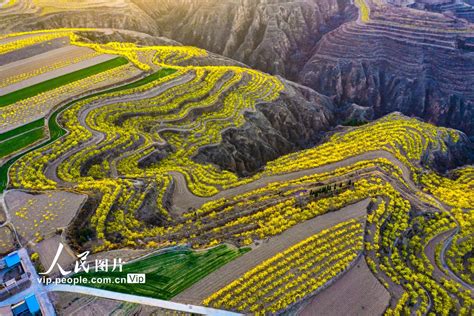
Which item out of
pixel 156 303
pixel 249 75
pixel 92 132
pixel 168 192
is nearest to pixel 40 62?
pixel 92 132

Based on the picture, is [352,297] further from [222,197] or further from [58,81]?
[58,81]

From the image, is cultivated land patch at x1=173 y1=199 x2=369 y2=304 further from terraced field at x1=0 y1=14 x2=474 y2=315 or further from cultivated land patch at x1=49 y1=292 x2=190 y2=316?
cultivated land patch at x1=49 y1=292 x2=190 y2=316

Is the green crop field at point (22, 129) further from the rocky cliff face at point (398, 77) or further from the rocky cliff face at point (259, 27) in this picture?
the rocky cliff face at point (398, 77)

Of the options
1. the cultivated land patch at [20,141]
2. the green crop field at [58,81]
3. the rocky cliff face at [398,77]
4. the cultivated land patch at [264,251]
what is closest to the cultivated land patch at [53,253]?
the cultivated land patch at [264,251]

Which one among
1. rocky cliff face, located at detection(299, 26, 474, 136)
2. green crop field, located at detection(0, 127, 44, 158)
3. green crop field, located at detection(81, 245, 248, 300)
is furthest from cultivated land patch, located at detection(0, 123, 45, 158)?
rocky cliff face, located at detection(299, 26, 474, 136)

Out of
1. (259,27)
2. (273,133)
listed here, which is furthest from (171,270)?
(259,27)

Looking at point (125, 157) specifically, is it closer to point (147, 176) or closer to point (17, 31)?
point (147, 176)
